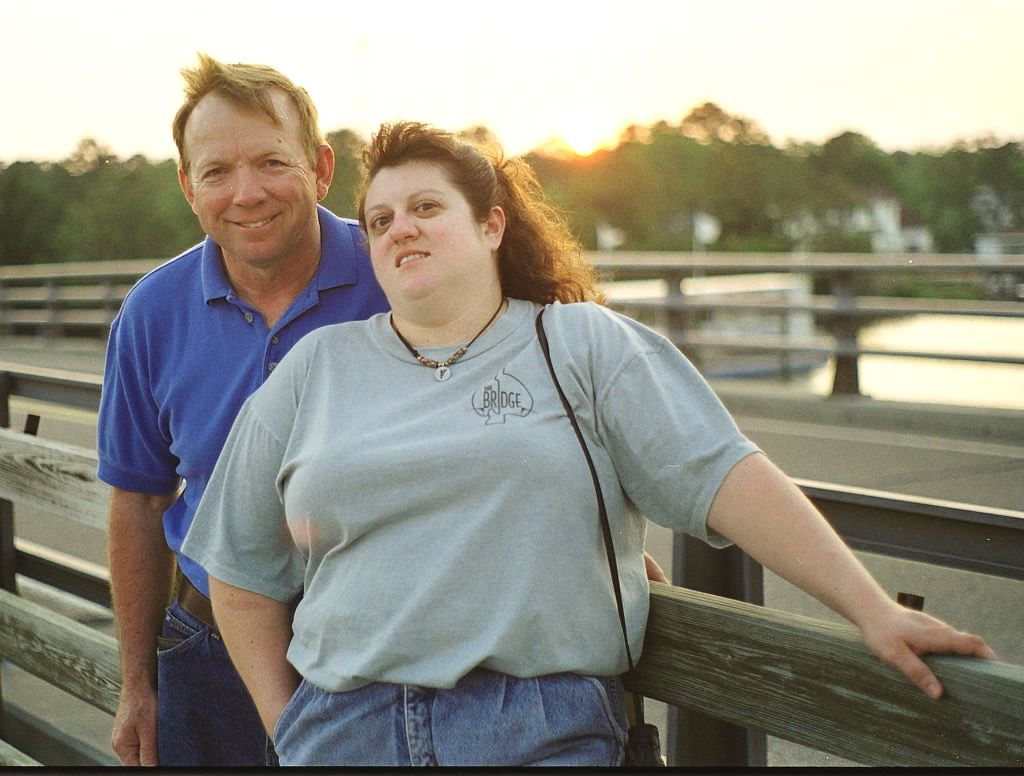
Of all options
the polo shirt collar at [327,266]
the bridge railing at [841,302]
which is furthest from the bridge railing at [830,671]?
the bridge railing at [841,302]

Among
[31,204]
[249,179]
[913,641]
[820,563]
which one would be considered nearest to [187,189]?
[249,179]

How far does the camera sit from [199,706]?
2.43 metres

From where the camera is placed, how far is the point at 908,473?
6539mm

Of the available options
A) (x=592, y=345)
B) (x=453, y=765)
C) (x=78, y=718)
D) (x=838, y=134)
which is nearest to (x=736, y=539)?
(x=592, y=345)

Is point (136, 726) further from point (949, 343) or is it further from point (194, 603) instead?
point (949, 343)

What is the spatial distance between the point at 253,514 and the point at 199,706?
30.2 inches

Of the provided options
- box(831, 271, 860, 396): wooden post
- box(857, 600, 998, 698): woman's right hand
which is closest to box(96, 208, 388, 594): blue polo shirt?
box(857, 600, 998, 698): woman's right hand

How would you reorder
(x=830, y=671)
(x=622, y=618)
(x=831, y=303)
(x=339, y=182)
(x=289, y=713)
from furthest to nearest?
(x=831, y=303)
(x=339, y=182)
(x=289, y=713)
(x=622, y=618)
(x=830, y=671)

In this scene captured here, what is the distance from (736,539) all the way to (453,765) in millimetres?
501

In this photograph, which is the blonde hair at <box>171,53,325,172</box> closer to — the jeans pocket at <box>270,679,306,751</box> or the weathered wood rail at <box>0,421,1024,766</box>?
the jeans pocket at <box>270,679,306,751</box>

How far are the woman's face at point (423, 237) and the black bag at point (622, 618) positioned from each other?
0.49 feet

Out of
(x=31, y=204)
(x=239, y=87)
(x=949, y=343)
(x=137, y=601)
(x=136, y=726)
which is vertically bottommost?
(x=136, y=726)

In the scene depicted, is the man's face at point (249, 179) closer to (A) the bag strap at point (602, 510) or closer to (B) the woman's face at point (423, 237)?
(B) the woman's face at point (423, 237)

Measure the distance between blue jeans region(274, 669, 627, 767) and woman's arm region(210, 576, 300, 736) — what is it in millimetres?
236
